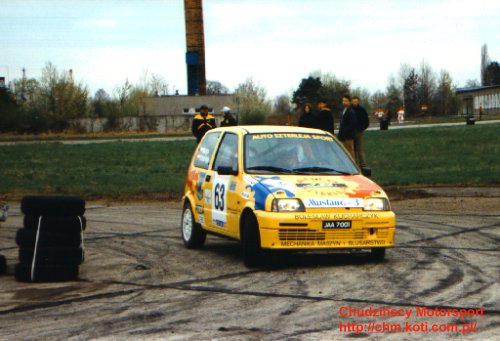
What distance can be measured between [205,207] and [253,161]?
1081 mm

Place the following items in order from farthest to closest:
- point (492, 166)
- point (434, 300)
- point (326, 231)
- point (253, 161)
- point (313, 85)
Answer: point (313, 85), point (492, 166), point (253, 161), point (326, 231), point (434, 300)

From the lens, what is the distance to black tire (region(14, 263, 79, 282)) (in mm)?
9680

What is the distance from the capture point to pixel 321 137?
11930 millimetres

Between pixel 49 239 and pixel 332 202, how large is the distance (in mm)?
3001

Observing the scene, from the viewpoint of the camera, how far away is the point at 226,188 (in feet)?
36.9

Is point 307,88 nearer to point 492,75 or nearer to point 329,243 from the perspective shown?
point 492,75

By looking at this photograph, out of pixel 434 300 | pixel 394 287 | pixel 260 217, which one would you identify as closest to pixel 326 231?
pixel 260 217

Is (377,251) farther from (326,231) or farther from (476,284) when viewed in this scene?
(476,284)

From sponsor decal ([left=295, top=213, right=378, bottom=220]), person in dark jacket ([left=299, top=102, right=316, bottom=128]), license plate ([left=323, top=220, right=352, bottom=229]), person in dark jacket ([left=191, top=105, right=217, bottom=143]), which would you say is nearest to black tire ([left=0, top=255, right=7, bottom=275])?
sponsor decal ([left=295, top=213, right=378, bottom=220])

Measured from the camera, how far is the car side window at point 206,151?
12.4 m

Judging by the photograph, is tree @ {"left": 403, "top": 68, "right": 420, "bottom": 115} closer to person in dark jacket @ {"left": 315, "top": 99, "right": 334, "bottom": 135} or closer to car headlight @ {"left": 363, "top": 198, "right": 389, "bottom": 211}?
person in dark jacket @ {"left": 315, "top": 99, "right": 334, "bottom": 135}

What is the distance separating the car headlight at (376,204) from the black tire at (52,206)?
3.08m

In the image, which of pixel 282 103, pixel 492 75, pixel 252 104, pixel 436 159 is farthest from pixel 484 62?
pixel 436 159

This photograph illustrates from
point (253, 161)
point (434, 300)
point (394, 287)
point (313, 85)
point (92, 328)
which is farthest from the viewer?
point (313, 85)
